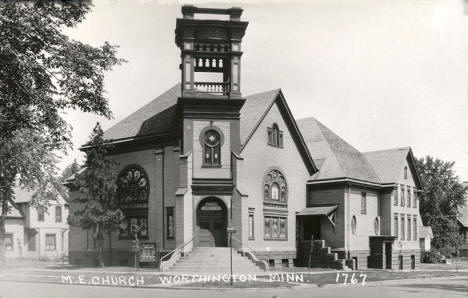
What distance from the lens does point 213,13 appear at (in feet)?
116

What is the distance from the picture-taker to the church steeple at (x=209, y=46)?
115ft

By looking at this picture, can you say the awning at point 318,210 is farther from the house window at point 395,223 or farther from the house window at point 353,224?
the house window at point 395,223

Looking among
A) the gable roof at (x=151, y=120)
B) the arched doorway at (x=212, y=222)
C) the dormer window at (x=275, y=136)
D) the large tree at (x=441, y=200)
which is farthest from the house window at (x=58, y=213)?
the large tree at (x=441, y=200)

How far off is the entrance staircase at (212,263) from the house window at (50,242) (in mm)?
36382

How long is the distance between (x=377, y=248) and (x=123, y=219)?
1955 centimetres

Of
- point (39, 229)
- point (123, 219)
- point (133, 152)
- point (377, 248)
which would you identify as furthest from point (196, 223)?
point (39, 229)

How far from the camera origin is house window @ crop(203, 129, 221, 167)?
3594 centimetres

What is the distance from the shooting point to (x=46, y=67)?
1994cm

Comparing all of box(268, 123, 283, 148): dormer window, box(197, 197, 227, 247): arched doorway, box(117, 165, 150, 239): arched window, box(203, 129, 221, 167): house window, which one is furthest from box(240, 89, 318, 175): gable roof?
box(117, 165, 150, 239): arched window

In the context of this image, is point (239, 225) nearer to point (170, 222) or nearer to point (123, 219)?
point (170, 222)

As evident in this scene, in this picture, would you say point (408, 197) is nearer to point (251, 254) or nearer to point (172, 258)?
point (251, 254)

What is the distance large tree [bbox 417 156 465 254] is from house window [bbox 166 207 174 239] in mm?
43093

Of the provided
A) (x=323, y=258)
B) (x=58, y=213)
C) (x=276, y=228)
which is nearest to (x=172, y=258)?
(x=276, y=228)

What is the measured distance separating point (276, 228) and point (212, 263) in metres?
8.70
